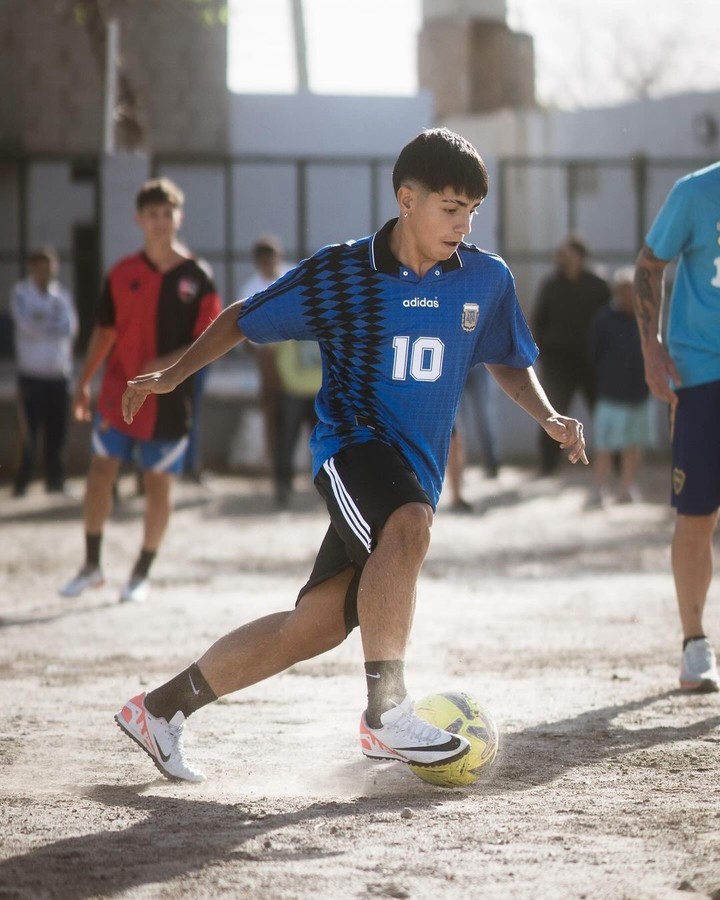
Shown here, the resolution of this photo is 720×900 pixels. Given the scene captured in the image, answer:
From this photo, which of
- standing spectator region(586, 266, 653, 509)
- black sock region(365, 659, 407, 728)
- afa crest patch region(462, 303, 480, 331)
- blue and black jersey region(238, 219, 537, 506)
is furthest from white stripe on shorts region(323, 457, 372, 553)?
standing spectator region(586, 266, 653, 509)

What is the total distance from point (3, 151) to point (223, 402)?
5.98m

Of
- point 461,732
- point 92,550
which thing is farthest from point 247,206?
point 461,732

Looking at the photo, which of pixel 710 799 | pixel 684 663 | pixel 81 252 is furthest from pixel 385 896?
pixel 81 252

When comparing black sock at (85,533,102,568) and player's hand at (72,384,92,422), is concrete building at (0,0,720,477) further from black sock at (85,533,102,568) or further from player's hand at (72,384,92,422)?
player's hand at (72,384,92,422)

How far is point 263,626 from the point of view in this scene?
4.41m

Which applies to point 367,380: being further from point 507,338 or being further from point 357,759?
point 357,759

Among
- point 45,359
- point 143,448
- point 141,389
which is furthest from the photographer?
point 45,359

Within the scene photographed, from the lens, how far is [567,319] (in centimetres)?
1462

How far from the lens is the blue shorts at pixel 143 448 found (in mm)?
8180

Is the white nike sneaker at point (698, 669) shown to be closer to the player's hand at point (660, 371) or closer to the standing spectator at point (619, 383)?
the player's hand at point (660, 371)

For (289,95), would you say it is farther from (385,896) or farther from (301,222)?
(385,896)

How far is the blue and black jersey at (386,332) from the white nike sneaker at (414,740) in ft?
2.07

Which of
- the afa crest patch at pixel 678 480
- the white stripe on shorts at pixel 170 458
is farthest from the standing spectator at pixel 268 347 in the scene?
the afa crest patch at pixel 678 480

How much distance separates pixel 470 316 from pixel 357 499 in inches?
24.5
